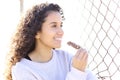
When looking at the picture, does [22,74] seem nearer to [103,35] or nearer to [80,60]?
[80,60]

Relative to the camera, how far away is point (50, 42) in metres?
1.53

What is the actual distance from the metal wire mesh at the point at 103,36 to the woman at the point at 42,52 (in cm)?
48

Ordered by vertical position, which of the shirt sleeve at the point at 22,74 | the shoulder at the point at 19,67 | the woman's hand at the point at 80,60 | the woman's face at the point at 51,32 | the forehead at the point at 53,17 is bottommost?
the shirt sleeve at the point at 22,74

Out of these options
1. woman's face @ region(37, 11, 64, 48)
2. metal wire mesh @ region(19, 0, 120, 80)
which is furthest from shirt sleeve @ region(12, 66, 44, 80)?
metal wire mesh @ region(19, 0, 120, 80)

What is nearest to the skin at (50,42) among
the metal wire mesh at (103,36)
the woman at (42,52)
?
the woman at (42,52)

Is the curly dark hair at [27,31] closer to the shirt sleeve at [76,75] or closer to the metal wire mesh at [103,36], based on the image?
the shirt sleeve at [76,75]

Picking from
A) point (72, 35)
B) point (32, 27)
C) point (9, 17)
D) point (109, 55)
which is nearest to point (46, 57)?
point (32, 27)

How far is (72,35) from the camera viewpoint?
2471 mm

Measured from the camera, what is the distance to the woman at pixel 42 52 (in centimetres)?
149

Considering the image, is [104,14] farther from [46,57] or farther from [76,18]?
[46,57]

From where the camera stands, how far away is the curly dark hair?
1.58 m

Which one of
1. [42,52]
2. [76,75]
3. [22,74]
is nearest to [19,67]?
[22,74]

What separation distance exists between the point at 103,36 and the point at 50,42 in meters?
0.70

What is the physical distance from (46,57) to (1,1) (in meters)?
1.51
